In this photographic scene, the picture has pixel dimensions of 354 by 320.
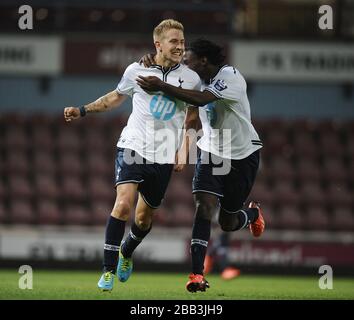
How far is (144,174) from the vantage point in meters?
7.70

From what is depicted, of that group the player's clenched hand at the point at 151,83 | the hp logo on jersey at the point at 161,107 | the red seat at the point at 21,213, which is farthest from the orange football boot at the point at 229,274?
the player's clenched hand at the point at 151,83

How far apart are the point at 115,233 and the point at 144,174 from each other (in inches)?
21.6

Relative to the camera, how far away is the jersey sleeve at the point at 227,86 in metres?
7.68

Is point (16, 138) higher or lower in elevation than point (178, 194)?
higher

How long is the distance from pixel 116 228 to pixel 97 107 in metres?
1.10

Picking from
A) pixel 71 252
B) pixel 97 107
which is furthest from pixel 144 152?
pixel 71 252

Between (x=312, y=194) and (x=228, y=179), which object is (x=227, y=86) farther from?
(x=312, y=194)

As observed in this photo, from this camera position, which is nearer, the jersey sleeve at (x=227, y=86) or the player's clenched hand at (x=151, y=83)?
the player's clenched hand at (x=151, y=83)

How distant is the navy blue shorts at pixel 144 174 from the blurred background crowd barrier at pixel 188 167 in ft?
20.2

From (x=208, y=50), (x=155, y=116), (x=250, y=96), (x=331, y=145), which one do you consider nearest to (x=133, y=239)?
(x=155, y=116)

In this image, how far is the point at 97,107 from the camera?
7969mm

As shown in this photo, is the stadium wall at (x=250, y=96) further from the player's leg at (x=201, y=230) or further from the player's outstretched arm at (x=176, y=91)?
the player's outstretched arm at (x=176, y=91)

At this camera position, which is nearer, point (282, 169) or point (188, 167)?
point (188, 167)

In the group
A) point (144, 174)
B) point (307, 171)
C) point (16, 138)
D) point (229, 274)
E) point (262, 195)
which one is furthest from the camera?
point (307, 171)
